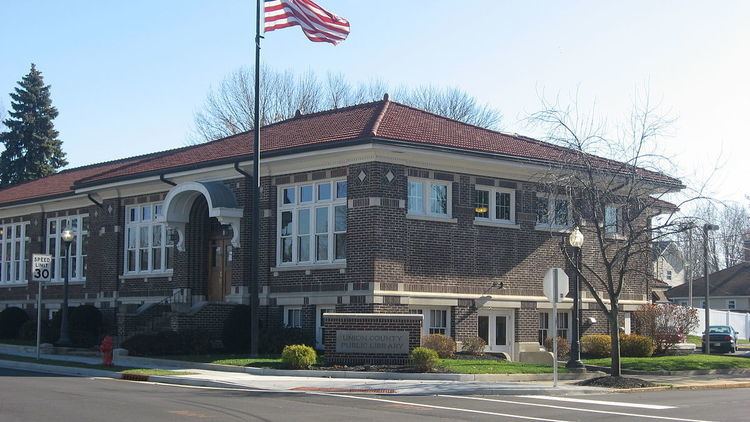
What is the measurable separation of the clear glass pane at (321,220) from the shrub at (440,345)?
5.07 m

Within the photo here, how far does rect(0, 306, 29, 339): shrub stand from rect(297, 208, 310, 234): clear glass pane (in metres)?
15.8

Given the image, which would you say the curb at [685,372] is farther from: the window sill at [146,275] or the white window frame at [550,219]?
the window sill at [146,275]

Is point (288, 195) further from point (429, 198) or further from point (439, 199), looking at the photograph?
point (439, 199)

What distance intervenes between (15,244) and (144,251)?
1132 centimetres

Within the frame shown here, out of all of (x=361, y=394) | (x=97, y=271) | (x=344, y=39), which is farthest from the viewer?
(x=97, y=271)

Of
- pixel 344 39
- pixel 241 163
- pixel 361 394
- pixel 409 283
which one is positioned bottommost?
pixel 361 394

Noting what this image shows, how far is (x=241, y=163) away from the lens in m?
33.5

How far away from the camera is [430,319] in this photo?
3153cm

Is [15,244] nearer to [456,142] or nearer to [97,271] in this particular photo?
[97,271]

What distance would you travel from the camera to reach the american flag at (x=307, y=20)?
95.6ft

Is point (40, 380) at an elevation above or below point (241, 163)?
below

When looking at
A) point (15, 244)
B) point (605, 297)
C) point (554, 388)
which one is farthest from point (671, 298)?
point (554, 388)

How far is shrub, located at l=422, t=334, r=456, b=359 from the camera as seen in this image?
2940 centimetres

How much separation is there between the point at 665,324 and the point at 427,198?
11.4 meters
